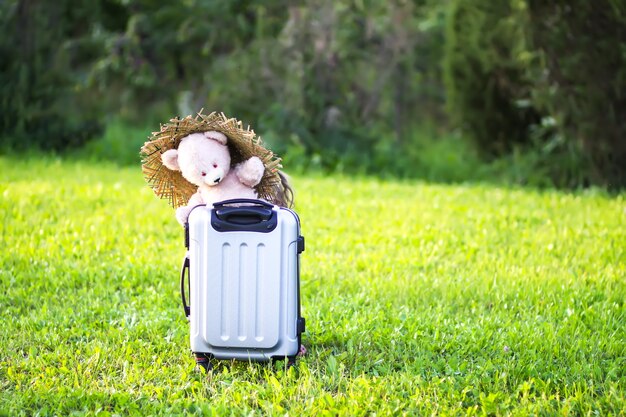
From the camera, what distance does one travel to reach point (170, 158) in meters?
3.92

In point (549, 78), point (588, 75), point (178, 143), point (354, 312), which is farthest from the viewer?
point (549, 78)

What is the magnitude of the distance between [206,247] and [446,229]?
141 inches

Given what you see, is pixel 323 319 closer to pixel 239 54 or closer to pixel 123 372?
pixel 123 372

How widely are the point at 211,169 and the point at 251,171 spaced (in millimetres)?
191

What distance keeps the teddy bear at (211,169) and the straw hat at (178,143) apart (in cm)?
5

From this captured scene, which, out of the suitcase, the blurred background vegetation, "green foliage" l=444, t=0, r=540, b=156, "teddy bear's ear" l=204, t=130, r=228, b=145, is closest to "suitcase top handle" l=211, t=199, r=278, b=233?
the suitcase

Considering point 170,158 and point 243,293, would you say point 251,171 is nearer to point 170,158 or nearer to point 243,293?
point 170,158

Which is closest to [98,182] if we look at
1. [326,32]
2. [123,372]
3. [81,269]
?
[81,269]

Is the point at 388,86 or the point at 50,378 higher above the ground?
the point at 388,86

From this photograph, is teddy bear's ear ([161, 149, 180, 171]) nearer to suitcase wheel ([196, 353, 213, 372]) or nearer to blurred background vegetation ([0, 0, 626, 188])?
suitcase wheel ([196, 353, 213, 372])

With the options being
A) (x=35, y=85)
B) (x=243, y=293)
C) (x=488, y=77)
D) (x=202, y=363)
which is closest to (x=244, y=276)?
(x=243, y=293)

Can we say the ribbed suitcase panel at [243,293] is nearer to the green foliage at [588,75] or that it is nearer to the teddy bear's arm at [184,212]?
the teddy bear's arm at [184,212]

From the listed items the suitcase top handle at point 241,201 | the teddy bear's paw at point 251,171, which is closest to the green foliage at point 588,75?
the teddy bear's paw at point 251,171

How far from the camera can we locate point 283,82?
11328 millimetres
